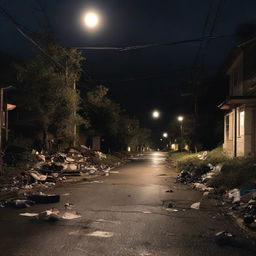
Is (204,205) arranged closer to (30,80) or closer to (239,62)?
(239,62)

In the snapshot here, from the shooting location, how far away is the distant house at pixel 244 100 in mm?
21275

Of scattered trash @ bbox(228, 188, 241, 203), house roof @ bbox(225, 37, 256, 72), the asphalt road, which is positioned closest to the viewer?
the asphalt road

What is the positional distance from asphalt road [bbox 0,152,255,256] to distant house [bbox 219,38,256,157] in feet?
36.4

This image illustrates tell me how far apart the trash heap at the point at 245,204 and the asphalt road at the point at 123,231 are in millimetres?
389

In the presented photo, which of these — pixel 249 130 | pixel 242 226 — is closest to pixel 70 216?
pixel 242 226

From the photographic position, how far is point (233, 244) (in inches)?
257

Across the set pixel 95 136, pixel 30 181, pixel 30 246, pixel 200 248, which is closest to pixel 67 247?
pixel 30 246

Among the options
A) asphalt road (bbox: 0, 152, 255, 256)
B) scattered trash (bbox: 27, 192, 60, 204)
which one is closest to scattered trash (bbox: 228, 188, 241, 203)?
asphalt road (bbox: 0, 152, 255, 256)

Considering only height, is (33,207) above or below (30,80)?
below

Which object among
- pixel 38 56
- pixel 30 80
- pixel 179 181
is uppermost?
pixel 38 56

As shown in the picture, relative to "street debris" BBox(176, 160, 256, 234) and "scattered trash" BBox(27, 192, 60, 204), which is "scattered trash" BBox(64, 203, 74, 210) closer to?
"scattered trash" BBox(27, 192, 60, 204)

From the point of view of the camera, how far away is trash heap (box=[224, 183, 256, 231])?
811 cm

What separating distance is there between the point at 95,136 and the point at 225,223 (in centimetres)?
3997

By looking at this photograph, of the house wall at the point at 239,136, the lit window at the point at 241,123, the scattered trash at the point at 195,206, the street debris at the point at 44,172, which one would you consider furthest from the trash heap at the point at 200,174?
the street debris at the point at 44,172
